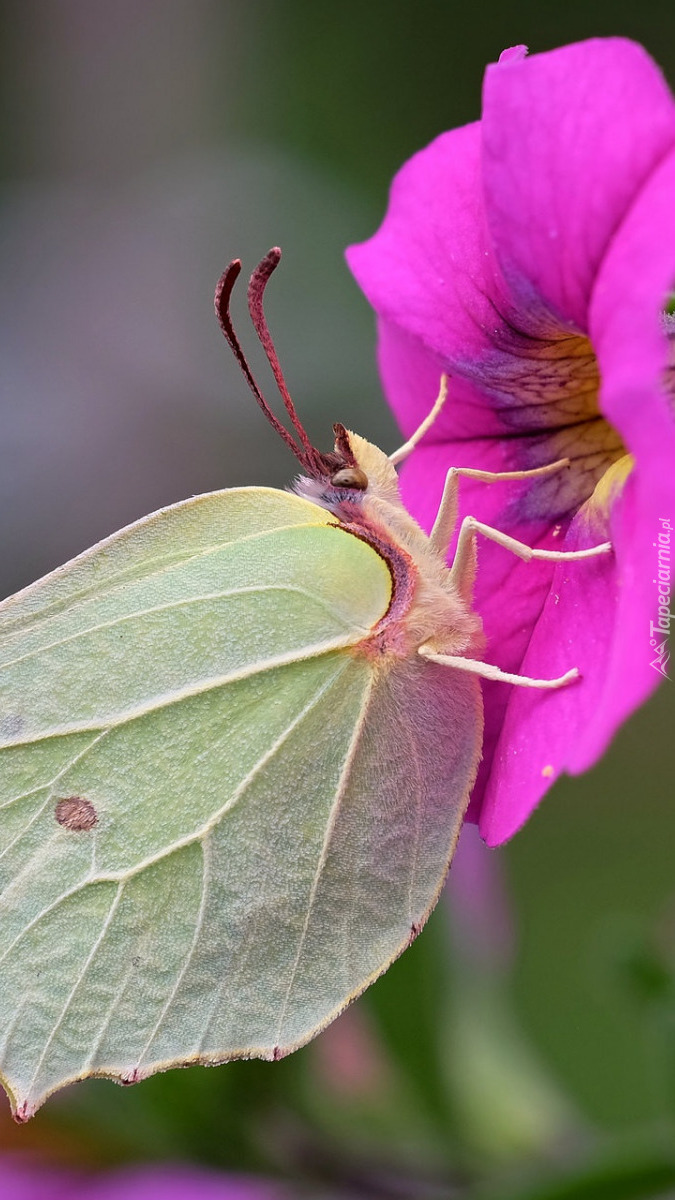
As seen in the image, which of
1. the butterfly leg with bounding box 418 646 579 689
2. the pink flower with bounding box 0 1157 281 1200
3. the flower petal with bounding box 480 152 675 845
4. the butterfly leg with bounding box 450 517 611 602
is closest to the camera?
the flower petal with bounding box 480 152 675 845

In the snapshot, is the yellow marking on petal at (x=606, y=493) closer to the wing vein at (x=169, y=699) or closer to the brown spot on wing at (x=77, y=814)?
the wing vein at (x=169, y=699)

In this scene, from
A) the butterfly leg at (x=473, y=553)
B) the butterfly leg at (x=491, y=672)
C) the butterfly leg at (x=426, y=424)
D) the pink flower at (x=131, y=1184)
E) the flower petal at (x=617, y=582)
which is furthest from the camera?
the pink flower at (x=131, y=1184)

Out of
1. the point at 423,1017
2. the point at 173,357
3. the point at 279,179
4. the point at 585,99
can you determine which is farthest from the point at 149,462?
the point at 585,99

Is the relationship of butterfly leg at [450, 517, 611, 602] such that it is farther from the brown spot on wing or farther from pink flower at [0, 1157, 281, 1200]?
pink flower at [0, 1157, 281, 1200]

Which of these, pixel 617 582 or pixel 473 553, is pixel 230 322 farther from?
pixel 617 582

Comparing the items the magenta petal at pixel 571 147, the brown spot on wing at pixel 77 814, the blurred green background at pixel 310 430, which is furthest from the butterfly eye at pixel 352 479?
the blurred green background at pixel 310 430

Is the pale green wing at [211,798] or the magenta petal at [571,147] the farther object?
the pale green wing at [211,798]

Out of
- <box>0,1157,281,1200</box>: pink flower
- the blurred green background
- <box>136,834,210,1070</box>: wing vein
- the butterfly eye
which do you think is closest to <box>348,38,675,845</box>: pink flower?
the butterfly eye

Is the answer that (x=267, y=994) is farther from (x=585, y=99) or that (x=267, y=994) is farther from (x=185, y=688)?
(x=585, y=99)
